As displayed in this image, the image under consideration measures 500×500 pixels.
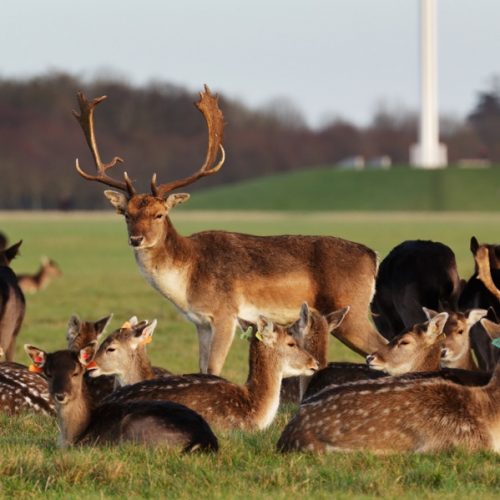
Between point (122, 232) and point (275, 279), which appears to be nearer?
point (275, 279)

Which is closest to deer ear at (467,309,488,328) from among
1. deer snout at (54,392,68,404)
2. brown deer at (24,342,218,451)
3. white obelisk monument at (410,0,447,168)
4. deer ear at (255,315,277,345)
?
deer ear at (255,315,277,345)

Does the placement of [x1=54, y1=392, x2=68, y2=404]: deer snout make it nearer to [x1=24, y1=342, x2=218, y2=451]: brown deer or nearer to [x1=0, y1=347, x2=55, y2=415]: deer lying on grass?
[x1=24, y1=342, x2=218, y2=451]: brown deer

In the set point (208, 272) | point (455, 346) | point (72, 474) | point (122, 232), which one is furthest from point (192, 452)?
point (122, 232)

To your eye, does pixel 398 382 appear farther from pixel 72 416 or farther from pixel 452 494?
pixel 72 416

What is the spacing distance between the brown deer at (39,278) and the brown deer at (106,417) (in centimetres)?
1879

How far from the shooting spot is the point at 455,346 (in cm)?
984

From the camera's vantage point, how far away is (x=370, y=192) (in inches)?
3487

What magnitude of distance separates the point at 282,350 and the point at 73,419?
1.46 m

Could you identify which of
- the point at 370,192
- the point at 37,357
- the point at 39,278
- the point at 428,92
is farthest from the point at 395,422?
the point at 370,192

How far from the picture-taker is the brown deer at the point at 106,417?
7.38m

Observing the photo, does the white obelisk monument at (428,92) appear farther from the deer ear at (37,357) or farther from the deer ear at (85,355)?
the deer ear at (37,357)

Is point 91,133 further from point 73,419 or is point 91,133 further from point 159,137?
point 159,137

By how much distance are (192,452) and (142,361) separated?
2319mm

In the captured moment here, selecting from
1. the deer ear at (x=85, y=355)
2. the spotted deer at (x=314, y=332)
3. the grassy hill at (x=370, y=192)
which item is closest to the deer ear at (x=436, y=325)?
the spotted deer at (x=314, y=332)
